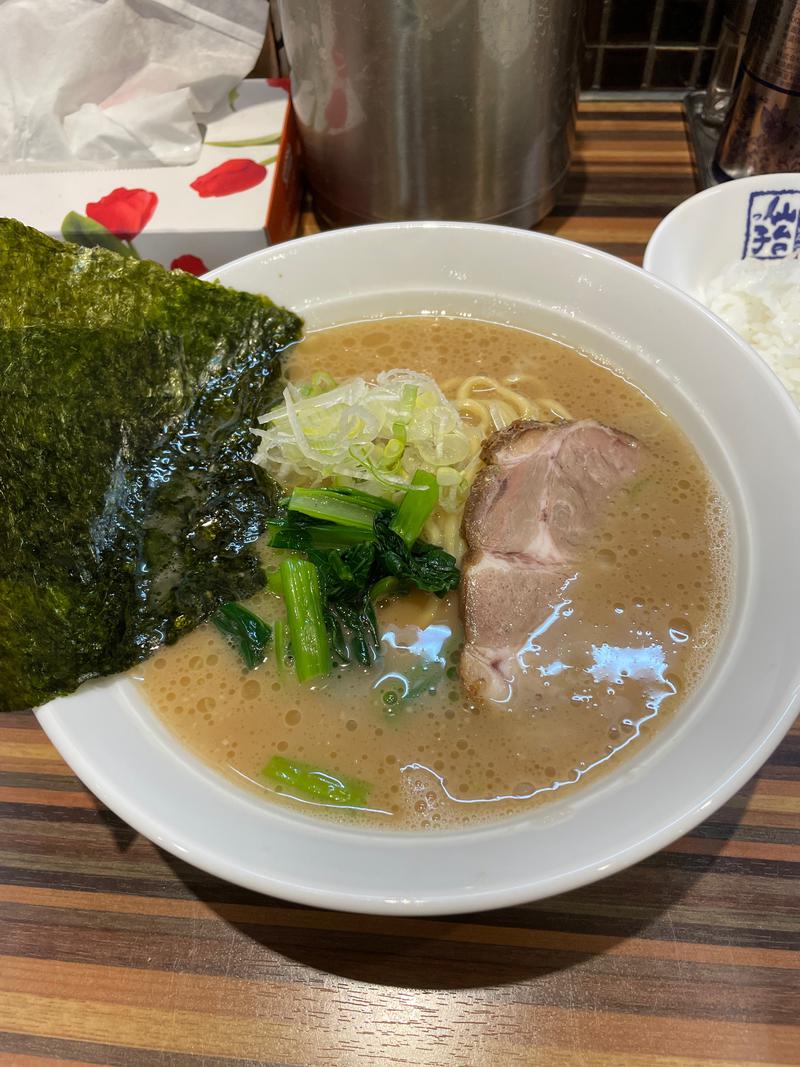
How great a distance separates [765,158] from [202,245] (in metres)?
1.51

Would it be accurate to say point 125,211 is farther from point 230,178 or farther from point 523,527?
point 523,527

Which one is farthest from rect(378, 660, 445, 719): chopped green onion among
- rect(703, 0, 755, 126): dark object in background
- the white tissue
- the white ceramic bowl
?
rect(703, 0, 755, 126): dark object in background

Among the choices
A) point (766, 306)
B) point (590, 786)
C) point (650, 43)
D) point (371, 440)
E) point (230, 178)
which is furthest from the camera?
point (650, 43)

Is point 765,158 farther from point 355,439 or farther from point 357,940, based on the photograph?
point 357,940

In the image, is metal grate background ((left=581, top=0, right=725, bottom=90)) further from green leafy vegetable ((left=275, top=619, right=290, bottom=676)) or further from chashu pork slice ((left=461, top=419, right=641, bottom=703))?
green leafy vegetable ((left=275, top=619, right=290, bottom=676))

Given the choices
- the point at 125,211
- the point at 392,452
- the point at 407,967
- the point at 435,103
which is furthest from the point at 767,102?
the point at 407,967

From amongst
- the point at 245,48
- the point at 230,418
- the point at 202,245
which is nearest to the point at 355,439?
the point at 230,418

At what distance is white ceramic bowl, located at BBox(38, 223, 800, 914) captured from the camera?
0.94 m

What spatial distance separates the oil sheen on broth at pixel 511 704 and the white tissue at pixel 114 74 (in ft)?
4.59

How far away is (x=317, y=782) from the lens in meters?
1.16

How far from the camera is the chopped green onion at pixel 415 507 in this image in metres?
1.36

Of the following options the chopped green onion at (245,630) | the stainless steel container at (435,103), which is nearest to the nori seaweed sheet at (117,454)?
the chopped green onion at (245,630)

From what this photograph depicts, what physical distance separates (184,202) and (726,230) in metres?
1.40

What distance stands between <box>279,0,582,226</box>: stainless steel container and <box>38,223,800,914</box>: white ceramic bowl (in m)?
0.27
